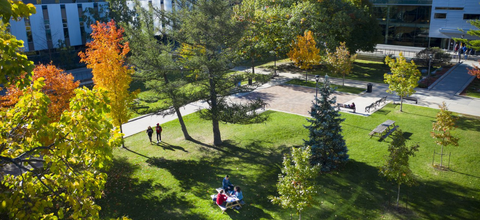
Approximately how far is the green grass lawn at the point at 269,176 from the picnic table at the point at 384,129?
1.64ft

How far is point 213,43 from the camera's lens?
19.6 m

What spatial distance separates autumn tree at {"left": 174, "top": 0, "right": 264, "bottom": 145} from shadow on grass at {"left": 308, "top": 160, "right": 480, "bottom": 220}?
237 inches

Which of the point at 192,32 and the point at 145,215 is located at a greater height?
the point at 192,32

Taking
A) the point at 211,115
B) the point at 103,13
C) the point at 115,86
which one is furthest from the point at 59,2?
the point at 211,115

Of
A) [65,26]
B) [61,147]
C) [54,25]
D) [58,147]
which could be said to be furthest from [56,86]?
[65,26]

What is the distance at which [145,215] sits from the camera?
15.5m

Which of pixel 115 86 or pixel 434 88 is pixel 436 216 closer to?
pixel 115 86

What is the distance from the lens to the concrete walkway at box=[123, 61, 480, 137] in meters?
28.1

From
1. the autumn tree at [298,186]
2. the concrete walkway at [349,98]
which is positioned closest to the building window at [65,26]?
the concrete walkway at [349,98]

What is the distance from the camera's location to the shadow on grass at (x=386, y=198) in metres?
15.2

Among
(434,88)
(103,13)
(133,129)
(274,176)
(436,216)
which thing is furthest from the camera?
(103,13)

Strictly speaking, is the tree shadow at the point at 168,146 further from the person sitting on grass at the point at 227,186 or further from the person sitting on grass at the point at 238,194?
the person sitting on grass at the point at 238,194

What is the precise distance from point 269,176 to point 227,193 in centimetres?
320

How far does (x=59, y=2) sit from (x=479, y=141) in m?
46.4
